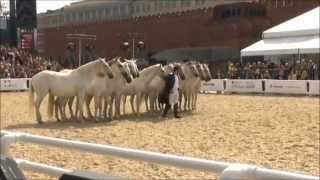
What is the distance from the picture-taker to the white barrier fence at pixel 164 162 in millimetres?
3088

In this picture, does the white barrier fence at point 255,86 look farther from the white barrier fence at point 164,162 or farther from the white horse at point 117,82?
the white barrier fence at point 164,162

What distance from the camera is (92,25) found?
217 ft

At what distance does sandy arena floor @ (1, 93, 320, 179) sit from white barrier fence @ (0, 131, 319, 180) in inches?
105

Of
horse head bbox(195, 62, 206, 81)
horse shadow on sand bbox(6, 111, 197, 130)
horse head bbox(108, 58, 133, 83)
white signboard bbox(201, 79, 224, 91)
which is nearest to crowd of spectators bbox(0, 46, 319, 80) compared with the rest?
white signboard bbox(201, 79, 224, 91)

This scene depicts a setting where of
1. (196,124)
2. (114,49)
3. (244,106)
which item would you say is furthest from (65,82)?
(114,49)

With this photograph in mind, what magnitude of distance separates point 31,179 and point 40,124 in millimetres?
9207

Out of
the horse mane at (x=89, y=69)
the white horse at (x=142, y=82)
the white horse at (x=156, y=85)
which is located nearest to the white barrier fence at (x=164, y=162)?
the horse mane at (x=89, y=69)

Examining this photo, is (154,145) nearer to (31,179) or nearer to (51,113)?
(31,179)

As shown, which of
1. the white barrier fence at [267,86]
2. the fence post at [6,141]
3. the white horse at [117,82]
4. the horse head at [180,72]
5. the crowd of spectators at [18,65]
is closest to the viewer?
the fence post at [6,141]

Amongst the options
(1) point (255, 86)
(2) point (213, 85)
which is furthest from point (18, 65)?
(1) point (255, 86)

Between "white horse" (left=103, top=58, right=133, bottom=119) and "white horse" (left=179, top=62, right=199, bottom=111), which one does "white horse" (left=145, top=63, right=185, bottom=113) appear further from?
"white horse" (left=103, top=58, right=133, bottom=119)

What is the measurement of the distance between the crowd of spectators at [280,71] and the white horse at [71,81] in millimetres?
18128

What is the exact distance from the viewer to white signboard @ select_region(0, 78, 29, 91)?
37.0 metres

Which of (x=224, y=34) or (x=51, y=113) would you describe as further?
(x=224, y=34)
